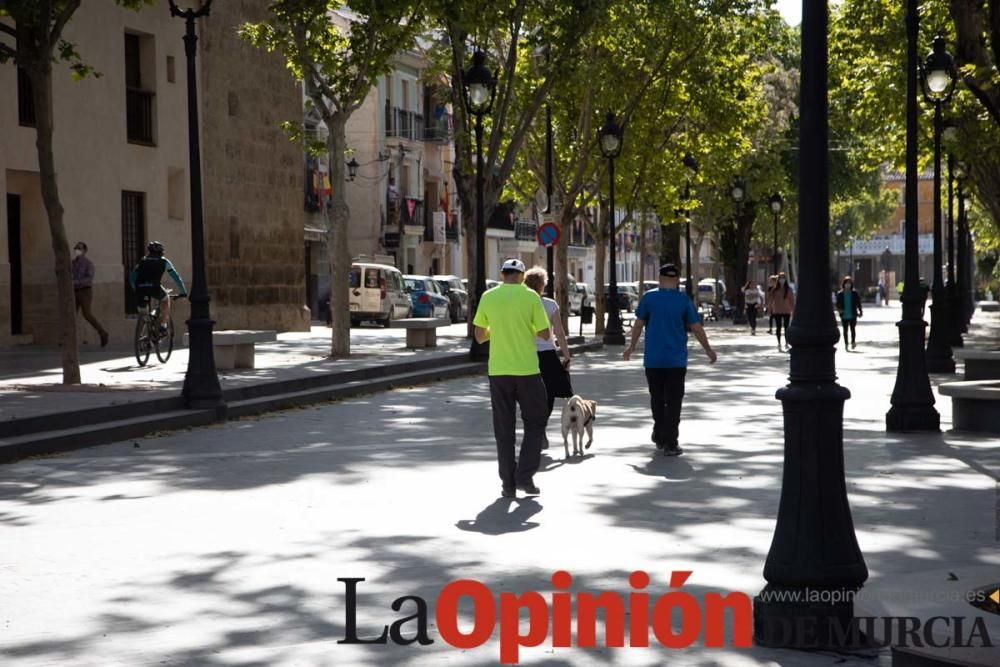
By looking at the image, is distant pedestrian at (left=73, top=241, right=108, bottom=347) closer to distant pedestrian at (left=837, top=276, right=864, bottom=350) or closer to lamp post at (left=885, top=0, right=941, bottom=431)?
lamp post at (left=885, top=0, right=941, bottom=431)

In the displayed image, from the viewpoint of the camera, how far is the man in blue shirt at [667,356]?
44.1 feet

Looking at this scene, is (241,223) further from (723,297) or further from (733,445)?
(723,297)

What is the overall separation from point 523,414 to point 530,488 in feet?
1.78

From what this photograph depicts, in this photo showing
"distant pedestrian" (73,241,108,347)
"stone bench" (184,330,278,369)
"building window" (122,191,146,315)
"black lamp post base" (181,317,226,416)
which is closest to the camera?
"black lamp post base" (181,317,226,416)

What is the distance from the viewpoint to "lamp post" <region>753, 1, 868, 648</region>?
6.46 m

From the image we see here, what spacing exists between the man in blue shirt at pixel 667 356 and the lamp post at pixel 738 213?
38678mm

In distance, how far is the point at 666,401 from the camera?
13562mm

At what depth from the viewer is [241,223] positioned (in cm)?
3744

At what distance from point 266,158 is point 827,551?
33.6m

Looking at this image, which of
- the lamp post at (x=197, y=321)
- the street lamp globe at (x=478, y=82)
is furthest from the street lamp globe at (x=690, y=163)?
the lamp post at (x=197, y=321)

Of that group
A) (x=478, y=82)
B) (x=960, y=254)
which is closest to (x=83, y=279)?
(x=478, y=82)

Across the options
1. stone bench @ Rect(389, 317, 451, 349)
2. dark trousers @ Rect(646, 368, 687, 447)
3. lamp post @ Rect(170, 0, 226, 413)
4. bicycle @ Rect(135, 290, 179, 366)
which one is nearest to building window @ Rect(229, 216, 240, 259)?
stone bench @ Rect(389, 317, 451, 349)

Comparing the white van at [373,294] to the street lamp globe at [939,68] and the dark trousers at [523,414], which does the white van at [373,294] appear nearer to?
the street lamp globe at [939,68]

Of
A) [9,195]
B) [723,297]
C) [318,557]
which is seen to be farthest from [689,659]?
[723,297]
